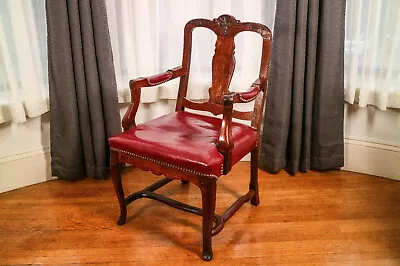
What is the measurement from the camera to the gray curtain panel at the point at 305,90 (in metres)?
2.21

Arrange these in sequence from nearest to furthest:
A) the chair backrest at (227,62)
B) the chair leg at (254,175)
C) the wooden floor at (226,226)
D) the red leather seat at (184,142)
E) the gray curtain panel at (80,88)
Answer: the red leather seat at (184,142) < the wooden floor at (226,226) < the chair backrest at (227,62) < the chair leg at (254,175) < the gray curtain panel at (80,88)

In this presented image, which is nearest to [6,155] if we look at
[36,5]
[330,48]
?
[36,5]

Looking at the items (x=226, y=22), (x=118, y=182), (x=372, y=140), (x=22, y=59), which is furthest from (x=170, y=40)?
(x=372, y=140)

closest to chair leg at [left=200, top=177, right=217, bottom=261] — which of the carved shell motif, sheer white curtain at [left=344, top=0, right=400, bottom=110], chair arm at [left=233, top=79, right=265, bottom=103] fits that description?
chair arm at [left=233, top=79, right=265, bottom=103]

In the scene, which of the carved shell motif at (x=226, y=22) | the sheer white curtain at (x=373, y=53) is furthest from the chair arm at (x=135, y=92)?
the sheer white curtain at (x=373, y=53)

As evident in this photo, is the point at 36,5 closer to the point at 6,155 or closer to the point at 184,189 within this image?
the point at 6,155

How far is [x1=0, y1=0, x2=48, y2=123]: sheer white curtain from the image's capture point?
2168mm

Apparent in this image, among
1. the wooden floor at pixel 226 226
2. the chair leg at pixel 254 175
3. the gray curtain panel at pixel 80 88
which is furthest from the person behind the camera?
the gray curtain panel at pixel 80 88

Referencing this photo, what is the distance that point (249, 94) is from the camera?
1.80 metres

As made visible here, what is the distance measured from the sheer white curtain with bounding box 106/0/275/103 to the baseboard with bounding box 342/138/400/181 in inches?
29.8

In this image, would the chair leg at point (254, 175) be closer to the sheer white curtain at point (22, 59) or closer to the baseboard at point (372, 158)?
the baseboard at point (372, 158)

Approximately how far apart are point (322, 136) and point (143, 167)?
115 cm

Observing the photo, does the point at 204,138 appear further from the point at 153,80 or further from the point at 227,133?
the point at 153,80

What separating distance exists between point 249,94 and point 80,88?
0.99 meters
